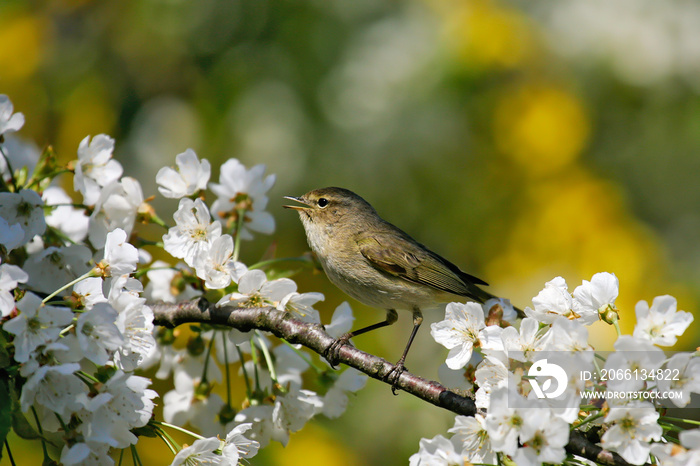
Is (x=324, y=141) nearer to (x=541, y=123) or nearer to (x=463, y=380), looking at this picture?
(x=541, y=123)

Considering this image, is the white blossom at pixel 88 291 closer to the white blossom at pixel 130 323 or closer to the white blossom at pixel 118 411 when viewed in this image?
the white blossom at pixel 130 323

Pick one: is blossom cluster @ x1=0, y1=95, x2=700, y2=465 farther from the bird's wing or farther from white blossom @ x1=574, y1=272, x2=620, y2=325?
the bird's wing

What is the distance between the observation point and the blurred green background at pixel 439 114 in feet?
17.7

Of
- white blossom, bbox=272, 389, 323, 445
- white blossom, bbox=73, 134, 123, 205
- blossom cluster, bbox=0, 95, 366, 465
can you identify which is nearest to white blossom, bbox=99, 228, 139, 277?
blossom cluster, bbox=0, 95, 366, 465

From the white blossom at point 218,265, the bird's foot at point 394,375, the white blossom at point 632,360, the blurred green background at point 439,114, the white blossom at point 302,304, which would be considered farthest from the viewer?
the blurred green background at point 439,114

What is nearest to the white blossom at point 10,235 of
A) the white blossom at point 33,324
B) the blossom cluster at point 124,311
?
the blossom cluster at point 124,311

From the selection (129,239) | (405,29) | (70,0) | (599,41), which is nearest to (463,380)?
(129,239)

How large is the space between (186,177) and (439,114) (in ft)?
10.6

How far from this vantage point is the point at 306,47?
5.67m

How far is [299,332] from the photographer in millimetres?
2268

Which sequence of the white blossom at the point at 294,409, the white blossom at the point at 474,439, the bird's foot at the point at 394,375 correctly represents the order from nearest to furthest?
the white blossom at the point at 474,439, the bird's foot at the point at 394,375, the white blossom at the point at 294,409

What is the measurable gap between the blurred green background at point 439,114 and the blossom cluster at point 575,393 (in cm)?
313

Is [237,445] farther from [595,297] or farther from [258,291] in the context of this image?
[595,297]

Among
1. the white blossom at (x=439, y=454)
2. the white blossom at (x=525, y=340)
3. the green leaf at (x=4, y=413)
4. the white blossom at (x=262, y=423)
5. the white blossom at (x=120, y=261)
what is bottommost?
the white blossom at (x=262, y=423)
